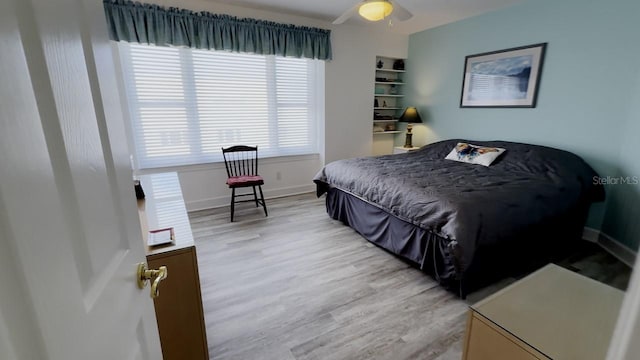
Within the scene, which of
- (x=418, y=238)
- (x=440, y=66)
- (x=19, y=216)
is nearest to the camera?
(x=19, y=216)

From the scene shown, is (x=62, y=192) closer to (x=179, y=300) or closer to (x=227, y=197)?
(x=179, y=300)

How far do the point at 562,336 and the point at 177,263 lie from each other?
1.51m

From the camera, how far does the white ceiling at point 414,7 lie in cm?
343

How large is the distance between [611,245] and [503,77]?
2.15 metres

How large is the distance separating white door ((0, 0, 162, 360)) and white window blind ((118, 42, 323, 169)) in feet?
10.4

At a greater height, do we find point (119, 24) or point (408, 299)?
point (119, 24)

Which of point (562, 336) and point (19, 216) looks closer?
point (19, 216)

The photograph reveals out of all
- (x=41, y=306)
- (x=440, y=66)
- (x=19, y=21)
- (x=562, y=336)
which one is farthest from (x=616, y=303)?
(x=440, y=66)

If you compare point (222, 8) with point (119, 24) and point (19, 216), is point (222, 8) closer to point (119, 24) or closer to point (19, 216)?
point (119, 24)

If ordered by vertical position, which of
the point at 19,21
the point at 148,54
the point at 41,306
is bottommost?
the point at 41,306

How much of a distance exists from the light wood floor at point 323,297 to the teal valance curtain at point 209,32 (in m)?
2.21

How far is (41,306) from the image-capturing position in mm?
372

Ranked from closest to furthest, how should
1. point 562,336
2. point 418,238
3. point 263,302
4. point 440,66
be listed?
point 562,336 → point 263,302 → point 418,238 → point 440,66

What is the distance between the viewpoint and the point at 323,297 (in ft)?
6.95
